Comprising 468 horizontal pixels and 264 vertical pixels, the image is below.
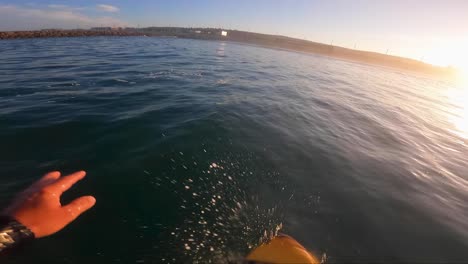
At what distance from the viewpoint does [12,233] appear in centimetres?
359

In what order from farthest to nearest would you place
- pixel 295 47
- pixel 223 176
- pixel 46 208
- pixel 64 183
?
pixel 295 47 < pixel 223 176 < pixel 64 183 < pixel 46 208

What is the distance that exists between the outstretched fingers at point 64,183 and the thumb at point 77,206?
1.20ft

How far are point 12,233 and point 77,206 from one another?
93cm

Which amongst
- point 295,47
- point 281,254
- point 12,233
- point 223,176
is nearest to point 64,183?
point 12,233

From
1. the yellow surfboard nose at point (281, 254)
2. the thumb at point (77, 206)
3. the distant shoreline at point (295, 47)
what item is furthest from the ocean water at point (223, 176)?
the distant shoreline at point (295, 47)

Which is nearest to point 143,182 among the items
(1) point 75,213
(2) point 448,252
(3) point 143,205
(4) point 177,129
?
(3) point 143,205

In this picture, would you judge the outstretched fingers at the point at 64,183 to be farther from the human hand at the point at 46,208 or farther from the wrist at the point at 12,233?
the wrist at the point at 12,233

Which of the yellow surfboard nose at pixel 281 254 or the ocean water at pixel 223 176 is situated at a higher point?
the yellow surfboard nose at pixel 281 254

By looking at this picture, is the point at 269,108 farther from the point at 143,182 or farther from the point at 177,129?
the point at 143,182

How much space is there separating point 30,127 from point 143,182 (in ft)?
15.4

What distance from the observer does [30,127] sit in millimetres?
7379

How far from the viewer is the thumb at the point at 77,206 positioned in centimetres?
427

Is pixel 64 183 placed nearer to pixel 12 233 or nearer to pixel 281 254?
pixel 12 233

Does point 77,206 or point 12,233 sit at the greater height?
point 12,233
